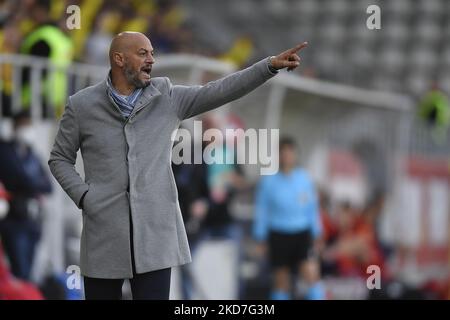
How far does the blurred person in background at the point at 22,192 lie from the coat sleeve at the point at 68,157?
3.72m

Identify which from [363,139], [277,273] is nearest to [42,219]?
[277,273]

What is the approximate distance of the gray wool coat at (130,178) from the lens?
4.08 m

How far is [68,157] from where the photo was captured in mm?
4219

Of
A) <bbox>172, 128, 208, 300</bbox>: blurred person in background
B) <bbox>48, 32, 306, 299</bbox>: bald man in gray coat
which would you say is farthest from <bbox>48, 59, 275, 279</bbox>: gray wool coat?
<bbox>172, 128, 208, 300</bbox>: blurred person in background

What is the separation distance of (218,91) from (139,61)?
294mm

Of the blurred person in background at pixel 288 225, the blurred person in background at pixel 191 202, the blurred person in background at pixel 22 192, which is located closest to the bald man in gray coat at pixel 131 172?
the blurred person in background at pixel 22 192

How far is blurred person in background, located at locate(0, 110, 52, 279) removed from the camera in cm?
788

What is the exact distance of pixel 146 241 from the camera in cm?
407

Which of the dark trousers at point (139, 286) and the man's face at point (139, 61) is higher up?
the man's face at point (139, 61)

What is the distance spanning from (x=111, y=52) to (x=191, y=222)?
485cm

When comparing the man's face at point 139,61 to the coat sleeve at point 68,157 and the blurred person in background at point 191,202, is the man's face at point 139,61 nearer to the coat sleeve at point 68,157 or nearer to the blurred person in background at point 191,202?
the coat sleeve at point 68,157

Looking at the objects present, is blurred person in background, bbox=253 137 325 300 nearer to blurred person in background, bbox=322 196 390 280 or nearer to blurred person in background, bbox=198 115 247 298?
blurred person in background, bbox=198 115 247 298

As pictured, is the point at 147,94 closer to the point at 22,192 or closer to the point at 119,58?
the point at 119,58
